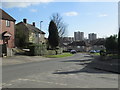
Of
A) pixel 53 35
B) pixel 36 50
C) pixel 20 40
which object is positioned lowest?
pixel 36 50

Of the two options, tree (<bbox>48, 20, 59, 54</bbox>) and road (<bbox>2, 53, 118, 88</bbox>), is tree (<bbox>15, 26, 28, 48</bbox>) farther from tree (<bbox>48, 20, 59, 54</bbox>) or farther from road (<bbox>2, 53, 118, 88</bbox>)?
road (<bbox>2, 53, 118, 88</bbox>)

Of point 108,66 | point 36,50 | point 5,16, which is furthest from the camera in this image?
point 5,16

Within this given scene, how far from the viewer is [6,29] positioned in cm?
4425

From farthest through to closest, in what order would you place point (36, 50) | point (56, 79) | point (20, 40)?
1. point (20, 40)
2. point (36, 50)
3. point (56, 79)

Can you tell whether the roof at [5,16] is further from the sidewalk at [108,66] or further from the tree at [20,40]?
the sidewalk at [108,66]

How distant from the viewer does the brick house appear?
4303 centimetres

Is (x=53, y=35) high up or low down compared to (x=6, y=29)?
down

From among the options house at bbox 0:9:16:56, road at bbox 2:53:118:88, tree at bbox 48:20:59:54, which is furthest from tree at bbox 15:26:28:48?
road at bbox 2:53:118:88

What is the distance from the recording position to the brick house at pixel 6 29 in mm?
43031

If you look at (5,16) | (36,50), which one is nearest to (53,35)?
(5,16)

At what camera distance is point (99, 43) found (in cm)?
13700

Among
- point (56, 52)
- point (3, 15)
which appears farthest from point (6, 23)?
point (56, 52)

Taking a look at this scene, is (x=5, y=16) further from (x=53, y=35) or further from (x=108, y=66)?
(x=108, y=66)

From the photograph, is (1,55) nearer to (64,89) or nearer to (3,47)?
(3,47)
